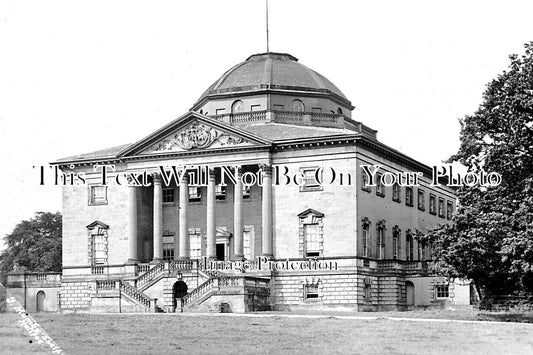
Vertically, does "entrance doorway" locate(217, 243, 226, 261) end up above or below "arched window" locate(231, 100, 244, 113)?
below

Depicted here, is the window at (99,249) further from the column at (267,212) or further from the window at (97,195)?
the column at (267,212)

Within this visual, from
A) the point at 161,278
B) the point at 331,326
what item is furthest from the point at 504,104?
the point at 161,278

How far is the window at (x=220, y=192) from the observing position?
77.6m

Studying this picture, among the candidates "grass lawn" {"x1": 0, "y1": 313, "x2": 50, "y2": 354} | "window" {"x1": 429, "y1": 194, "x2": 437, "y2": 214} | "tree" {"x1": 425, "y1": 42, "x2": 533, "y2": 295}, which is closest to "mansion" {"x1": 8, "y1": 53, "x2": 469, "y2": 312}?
"window" {"x1": 429, "y1": 194, "x2": 437, "y2": 214}

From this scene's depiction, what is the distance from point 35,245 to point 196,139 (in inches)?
1612

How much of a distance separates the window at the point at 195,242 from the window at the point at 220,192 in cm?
278

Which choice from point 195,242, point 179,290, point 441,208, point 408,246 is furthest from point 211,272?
point 441,208

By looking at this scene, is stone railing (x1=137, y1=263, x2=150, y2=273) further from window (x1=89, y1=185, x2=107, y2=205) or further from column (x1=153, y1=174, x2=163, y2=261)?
window (x1=89, y1=185, x2=107, y2=205)

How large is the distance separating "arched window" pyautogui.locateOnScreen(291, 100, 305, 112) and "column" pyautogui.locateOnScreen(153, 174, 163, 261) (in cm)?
1197

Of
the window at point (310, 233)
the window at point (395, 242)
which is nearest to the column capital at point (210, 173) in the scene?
the window at point (310, 233)

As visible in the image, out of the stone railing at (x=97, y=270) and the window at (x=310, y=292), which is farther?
the stone railing at (x=97, y=270)

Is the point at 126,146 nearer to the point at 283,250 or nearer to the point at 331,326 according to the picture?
the point at 283,250

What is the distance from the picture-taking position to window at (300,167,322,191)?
72000 mm

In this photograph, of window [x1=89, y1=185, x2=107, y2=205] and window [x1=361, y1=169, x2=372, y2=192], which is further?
window [x1=89, y1=185, x2=107, y2=205]
